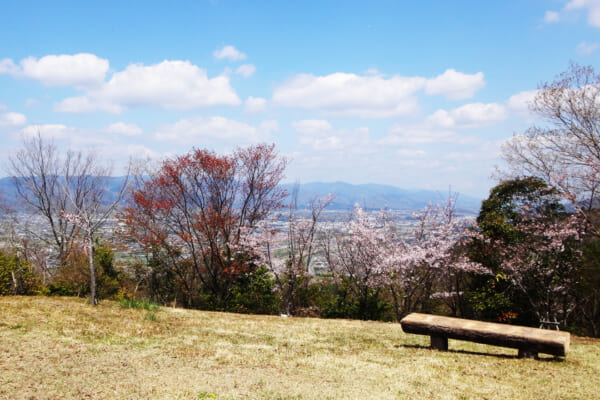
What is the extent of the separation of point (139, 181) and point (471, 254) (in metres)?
18.9

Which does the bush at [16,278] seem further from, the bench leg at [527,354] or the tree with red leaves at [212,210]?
the bench leg at [527,354]

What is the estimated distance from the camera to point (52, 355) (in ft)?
20.3

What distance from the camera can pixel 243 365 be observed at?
6.35 m

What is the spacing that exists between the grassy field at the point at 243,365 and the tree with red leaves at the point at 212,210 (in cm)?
755

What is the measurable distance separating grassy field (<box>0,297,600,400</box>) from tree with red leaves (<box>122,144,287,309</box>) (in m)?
7.55

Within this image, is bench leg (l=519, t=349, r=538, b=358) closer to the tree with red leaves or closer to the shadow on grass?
the shadow on grass

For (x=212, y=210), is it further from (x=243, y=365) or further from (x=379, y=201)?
(x=379, y=201)

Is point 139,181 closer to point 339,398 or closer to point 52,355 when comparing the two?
point 52,355

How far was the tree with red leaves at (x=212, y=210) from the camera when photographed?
1730cm

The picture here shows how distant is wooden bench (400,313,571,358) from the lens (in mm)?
7039

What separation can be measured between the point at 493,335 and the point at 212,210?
12.8m

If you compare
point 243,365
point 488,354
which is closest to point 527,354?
point 488,354

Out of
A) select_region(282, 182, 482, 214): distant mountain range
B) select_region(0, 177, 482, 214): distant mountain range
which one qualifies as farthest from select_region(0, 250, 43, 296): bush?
select_region(282, 182, 482, 214): distant mountain range

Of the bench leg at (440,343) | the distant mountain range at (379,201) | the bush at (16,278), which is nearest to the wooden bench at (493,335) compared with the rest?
the bench leg at (440,343)
